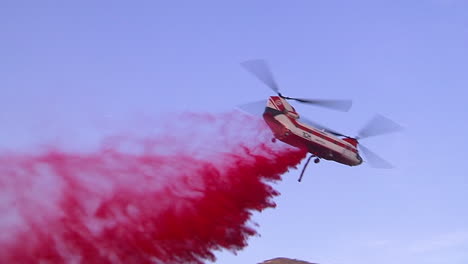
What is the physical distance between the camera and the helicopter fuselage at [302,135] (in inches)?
2014

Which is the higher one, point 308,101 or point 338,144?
point 308,101

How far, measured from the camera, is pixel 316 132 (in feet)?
171

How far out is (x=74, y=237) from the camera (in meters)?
46.1

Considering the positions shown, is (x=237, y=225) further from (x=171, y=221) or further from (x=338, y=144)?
(x=338, y=144)

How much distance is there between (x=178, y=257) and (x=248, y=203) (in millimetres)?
7689

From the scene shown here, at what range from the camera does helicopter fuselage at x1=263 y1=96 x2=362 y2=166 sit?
51.2m

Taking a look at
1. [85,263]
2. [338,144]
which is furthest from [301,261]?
[85,263]

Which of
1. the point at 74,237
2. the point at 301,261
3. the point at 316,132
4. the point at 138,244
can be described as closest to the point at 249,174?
the point at 316,132

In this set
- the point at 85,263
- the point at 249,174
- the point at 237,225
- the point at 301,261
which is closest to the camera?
the point at 85,263

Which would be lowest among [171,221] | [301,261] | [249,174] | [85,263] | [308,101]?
[85,263]

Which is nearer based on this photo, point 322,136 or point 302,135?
point 302,135

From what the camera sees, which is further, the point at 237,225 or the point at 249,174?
the point at 249,174

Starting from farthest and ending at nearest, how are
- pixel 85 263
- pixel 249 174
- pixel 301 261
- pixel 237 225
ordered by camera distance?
pixel 301 261
pixel 249 174
pixel 237 225
pixel 85 263

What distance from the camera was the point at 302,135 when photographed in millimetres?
51188
